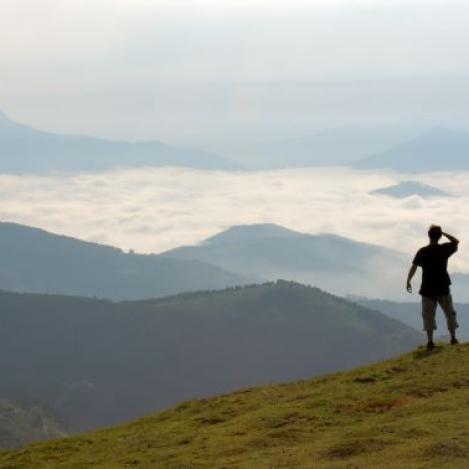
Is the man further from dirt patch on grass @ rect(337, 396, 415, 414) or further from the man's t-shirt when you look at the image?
dirt patch on grass @ rect(337, 396, 415, 414)

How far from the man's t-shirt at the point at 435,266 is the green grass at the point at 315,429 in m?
2.24

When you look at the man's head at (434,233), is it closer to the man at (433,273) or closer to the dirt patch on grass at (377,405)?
the man at (433,273)

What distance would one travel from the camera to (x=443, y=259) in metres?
29.5

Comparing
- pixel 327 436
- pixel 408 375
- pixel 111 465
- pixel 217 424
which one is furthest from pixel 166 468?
pixel 408 375

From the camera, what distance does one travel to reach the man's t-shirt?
96.1 feet

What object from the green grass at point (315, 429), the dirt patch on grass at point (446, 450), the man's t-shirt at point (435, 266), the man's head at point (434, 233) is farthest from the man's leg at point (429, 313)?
the dirt patch on grass at point (446, 450)

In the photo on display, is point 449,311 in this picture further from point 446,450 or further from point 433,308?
point 446,450

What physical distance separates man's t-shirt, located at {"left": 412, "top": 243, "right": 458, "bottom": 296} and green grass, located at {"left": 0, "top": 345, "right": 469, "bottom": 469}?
2.24m

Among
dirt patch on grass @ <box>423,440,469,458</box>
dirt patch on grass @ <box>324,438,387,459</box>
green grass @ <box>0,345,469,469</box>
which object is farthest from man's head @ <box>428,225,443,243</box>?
dirt patch on grass @ <box>423,440,469,458</box>

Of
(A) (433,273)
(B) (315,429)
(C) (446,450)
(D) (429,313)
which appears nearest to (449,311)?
(D) (429,313)

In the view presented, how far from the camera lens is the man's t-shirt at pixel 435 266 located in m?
29.3

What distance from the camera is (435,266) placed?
97.2ft

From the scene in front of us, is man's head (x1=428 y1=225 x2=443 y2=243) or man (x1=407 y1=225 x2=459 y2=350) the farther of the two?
man (x1=407 y1=225 x2=459 y2=350)

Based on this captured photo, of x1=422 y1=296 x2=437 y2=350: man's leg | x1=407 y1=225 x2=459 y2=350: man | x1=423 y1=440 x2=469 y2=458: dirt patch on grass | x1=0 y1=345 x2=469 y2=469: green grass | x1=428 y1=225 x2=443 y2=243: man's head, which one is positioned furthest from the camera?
x1=422 y1=296 x2=437 y2=350: man's leg
